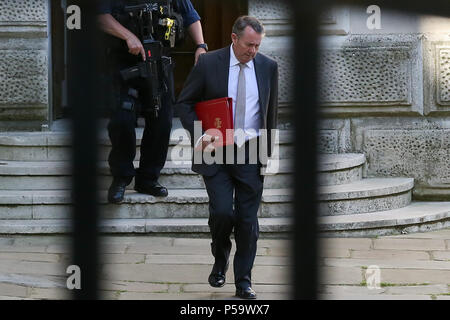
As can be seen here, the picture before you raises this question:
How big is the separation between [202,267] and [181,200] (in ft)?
3.00

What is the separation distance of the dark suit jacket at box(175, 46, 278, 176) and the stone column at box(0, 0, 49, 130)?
294 centimetres

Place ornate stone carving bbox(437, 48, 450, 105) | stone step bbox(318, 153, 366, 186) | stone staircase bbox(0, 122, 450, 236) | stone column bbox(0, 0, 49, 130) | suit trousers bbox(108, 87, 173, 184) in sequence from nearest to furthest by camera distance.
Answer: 1. suit trousers bbox(108, 87, 173, 184)
2. stone staircase bbox(0, 122, 450, 236)
3. stone step bbox(318, 153, 366, 186)
4. stone column bbox(0, 0, 49, 130)
5. ornate stone carving bbox(437, 48, 450, 105)

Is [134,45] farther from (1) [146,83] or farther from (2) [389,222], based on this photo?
(2) [389,222]

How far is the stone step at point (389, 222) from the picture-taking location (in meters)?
6.45

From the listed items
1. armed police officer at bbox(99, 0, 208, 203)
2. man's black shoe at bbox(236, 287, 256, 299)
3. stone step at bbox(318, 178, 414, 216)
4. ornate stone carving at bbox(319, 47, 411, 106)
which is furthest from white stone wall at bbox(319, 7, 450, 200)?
man's black shoe at bbox(236, 287, 256, 299)

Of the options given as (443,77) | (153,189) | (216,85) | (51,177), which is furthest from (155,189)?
(443,77)

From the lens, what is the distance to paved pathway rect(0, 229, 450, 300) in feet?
16.7

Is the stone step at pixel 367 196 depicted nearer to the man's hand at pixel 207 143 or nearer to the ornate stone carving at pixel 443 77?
the ornate stone carving at pixel 443 77

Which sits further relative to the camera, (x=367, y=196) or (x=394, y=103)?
(x=394, y=103)

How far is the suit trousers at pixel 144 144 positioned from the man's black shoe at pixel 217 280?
132 centimetres

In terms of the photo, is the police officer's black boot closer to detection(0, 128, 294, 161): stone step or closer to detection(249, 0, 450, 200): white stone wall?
detection(0, 128, 294, 161): stone step

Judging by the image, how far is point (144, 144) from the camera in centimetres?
→ 629
